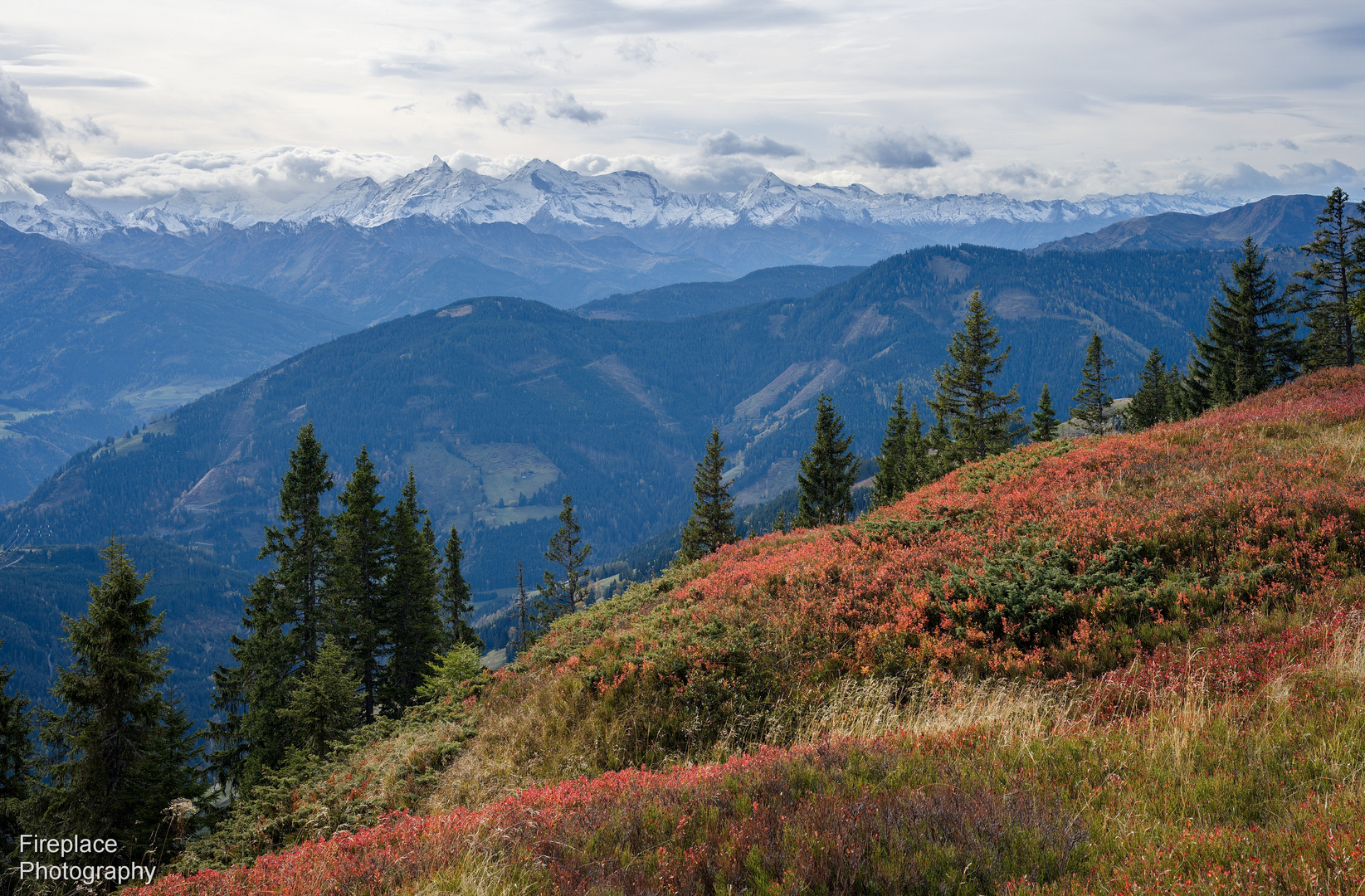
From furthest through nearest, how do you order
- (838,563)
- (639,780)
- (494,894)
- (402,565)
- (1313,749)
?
(402,565)
(838,563)
(639,780)
(1313,749)
(494,894)

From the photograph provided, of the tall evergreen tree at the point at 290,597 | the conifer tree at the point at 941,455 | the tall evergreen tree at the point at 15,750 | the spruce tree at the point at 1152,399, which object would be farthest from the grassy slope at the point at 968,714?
the spruce tree at the point at 1152,399

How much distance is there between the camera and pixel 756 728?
351 inches

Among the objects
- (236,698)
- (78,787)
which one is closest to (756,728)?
(78,787)

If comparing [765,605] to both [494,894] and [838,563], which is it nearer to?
[838,563]

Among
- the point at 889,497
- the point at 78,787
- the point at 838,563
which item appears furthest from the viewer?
the point at 889,497

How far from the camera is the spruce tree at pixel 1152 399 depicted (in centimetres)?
6266

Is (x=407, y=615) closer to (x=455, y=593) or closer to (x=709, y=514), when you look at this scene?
(x=455, y=593)

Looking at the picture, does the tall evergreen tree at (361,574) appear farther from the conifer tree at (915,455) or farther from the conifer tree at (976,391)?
the conifer tree at (915,455)

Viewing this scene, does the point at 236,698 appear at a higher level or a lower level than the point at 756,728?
lower

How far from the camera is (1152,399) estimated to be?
64.4 metres

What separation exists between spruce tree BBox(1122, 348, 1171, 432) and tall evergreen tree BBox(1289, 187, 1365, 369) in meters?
12.1

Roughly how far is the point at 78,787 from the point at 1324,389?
3921cm

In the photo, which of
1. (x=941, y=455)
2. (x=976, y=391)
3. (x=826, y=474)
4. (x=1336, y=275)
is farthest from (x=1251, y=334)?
(x=826, y=474)

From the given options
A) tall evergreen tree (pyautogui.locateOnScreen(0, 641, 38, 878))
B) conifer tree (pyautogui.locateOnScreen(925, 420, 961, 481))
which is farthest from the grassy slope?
conifer tree (pyautogui.locateOnScreen(925, 420, 961, 481))
